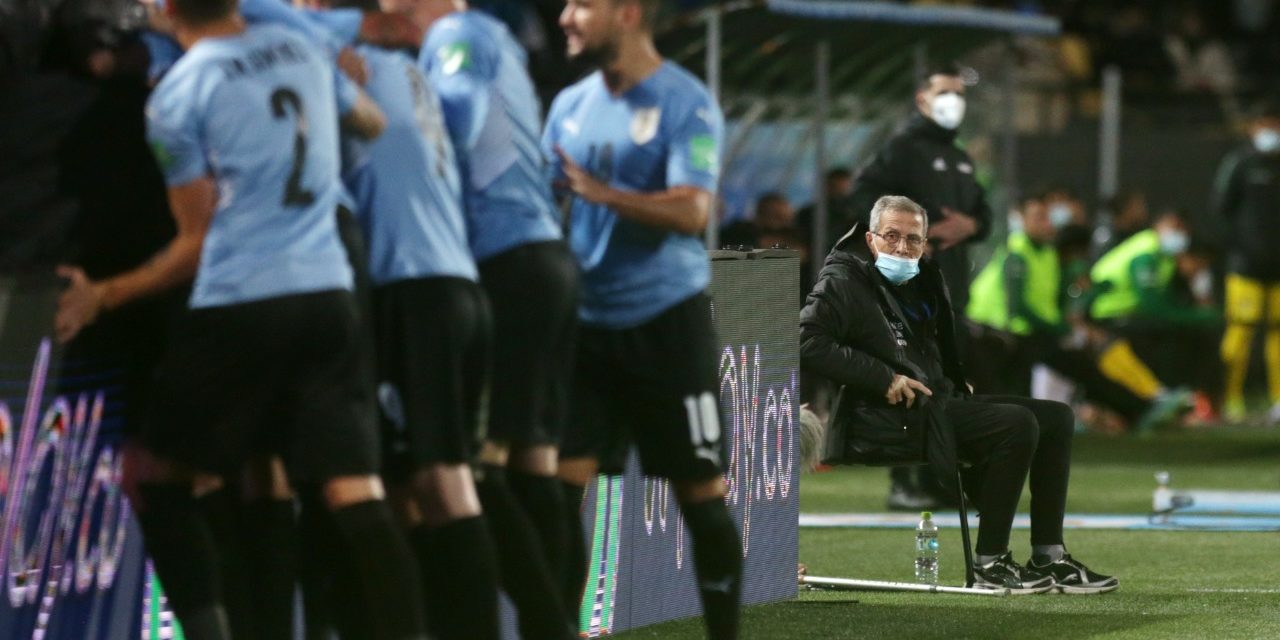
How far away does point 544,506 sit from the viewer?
227 inches

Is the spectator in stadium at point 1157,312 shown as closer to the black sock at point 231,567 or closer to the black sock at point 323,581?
the black sock at point 323,581

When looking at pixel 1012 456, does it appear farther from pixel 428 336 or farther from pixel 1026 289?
pixel 1026 289

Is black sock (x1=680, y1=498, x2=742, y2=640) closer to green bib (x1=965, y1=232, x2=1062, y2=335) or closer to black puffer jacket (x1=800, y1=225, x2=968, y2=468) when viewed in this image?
black puffer jacket (x1=800, y1=225, x2=968, y2=468)

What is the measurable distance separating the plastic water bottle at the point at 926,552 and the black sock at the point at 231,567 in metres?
3.76

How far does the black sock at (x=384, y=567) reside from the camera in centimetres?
492

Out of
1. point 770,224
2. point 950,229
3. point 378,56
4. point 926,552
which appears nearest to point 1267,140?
point 770,224

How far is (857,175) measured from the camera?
1075 centimetres

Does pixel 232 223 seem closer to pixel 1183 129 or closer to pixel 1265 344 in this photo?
pixel 1265 344

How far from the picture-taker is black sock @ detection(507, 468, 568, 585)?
5.74m

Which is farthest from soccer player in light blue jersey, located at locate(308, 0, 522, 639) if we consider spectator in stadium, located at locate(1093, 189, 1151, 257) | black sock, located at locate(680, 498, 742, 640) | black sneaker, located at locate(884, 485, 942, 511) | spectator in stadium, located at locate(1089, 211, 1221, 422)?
spectator in stadium, located at locate(1093, 189, 1151, 257)

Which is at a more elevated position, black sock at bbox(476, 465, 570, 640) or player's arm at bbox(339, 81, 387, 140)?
player's arm at bbox(339, 81, 387, 140)

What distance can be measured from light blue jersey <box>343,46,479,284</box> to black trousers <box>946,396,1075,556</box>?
3284 mm

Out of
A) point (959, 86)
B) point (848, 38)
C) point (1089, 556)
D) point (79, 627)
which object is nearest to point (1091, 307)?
point (848, 38)

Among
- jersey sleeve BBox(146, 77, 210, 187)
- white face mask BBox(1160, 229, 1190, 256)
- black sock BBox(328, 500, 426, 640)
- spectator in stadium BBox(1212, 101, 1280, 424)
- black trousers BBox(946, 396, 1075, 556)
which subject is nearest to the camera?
jersey sleeve BBox(146, 77, 210, 187)
